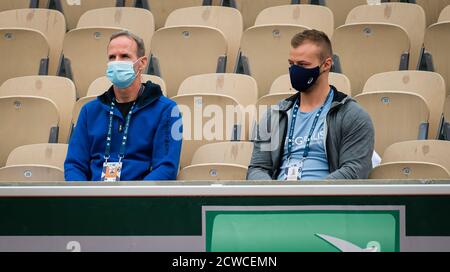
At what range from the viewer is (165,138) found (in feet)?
15.3

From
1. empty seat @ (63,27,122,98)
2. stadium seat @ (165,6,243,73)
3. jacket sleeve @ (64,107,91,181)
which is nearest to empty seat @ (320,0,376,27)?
stadium seat @ (165,6,243,73)

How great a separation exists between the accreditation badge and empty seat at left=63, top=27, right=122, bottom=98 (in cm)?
196

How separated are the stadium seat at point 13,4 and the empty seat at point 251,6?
65.7 inches

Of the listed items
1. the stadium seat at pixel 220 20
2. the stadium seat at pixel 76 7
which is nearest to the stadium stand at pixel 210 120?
the stadium seat at pixel 220 20

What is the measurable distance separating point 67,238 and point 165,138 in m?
1.72

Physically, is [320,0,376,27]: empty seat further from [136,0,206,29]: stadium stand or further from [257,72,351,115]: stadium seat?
[257,72,351,115]: stadium seat

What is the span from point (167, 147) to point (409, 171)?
3.86 feet

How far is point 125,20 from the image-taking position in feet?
22.5

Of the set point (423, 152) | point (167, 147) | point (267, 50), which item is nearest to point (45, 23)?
point (267, 50)

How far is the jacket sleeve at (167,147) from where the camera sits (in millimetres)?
4539

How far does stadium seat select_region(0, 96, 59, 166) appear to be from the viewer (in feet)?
18.9

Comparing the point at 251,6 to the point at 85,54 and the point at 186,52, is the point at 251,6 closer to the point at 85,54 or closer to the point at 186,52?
the point at 186,52

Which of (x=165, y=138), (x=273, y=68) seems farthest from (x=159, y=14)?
(x=165, y=138)

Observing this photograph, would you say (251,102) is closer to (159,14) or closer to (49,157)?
(49,157)
